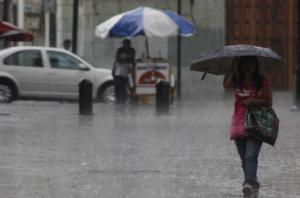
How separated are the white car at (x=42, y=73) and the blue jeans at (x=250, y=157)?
18913 mm

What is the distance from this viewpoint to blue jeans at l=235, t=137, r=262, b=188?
1160 centimetres

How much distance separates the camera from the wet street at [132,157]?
1234 cm

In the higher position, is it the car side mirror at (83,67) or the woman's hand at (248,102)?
the woman's hand at (248,102)

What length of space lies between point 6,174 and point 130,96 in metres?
16.1

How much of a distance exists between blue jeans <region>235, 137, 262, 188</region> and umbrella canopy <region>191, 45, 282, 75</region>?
0.82 m

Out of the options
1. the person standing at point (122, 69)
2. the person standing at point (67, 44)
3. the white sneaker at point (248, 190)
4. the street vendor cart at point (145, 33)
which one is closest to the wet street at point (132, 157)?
the white sneaker at point (248, 190)

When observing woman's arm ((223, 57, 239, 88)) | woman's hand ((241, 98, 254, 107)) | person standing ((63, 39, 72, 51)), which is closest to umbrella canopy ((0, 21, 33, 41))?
person standing ((63, 39, 72, 51))

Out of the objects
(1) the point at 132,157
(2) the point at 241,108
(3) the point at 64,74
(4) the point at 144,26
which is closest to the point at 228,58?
(2) the point at 241,108

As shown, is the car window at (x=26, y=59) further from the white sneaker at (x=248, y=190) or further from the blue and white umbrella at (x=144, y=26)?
the white sneaker at (x=248, y=190)

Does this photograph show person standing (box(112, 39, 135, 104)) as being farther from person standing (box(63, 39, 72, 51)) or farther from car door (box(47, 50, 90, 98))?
person standing (box(63, 39, 72, 51))

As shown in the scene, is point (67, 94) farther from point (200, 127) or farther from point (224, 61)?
point (224, 61)

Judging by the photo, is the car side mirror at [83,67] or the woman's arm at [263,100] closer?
the woman's arm at [263,100]

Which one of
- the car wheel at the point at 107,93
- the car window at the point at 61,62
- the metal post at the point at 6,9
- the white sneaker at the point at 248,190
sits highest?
the metal post at the point at 6,9

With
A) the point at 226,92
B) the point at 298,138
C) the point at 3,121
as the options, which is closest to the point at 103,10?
the point at 226,92
